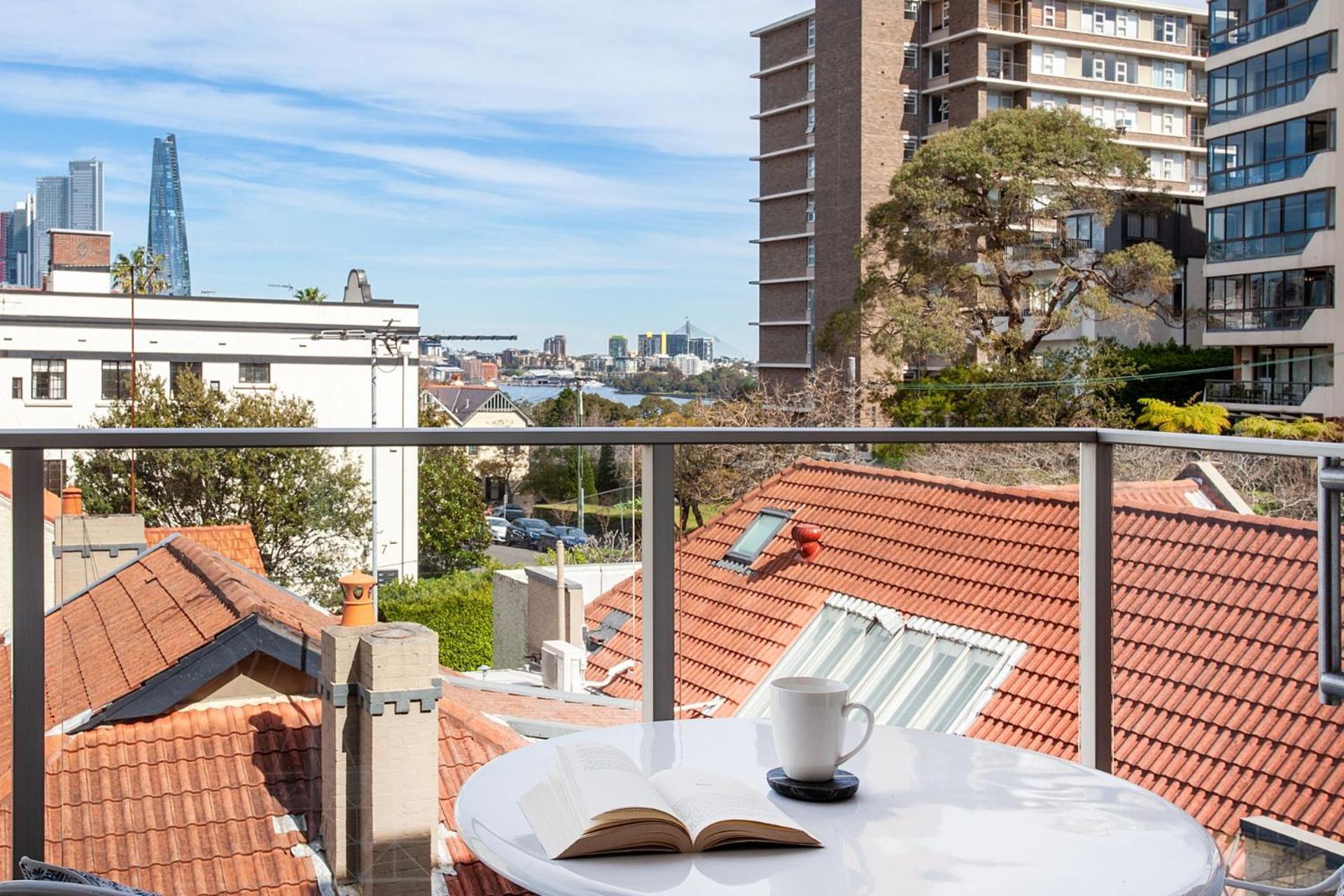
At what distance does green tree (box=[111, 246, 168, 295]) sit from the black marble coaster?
3675 cm

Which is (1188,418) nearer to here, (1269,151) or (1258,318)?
(1258,318)

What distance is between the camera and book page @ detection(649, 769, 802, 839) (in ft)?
3.70

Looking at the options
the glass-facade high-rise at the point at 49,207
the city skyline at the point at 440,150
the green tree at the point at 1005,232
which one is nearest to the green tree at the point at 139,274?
→ the city skyline at the point at 440,150

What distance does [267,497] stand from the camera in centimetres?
200

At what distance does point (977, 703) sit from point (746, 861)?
1436 mm

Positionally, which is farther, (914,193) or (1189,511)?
(914,193)

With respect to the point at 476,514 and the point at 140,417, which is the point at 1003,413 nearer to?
the point at 140,417

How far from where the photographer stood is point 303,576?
2049 millimetres

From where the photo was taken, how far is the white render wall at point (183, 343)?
104 feet

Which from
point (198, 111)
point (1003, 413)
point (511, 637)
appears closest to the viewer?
point (511, 637)

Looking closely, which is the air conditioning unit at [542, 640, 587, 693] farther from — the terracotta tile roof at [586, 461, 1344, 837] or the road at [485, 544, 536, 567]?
the road at [485, 544, 536, 567]

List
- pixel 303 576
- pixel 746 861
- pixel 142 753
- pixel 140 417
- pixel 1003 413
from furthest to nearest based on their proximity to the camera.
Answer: pixel 140 417, pixel 1003 413, pixel 303 576, pixel 142 753, pixel 746 861

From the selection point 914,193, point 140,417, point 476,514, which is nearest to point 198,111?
point 140,417

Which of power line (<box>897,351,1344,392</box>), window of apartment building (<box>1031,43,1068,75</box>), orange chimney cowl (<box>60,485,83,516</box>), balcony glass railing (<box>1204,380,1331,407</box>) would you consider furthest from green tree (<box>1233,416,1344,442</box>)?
orange chimney cowl (<box>60,485,83,516</box>)
